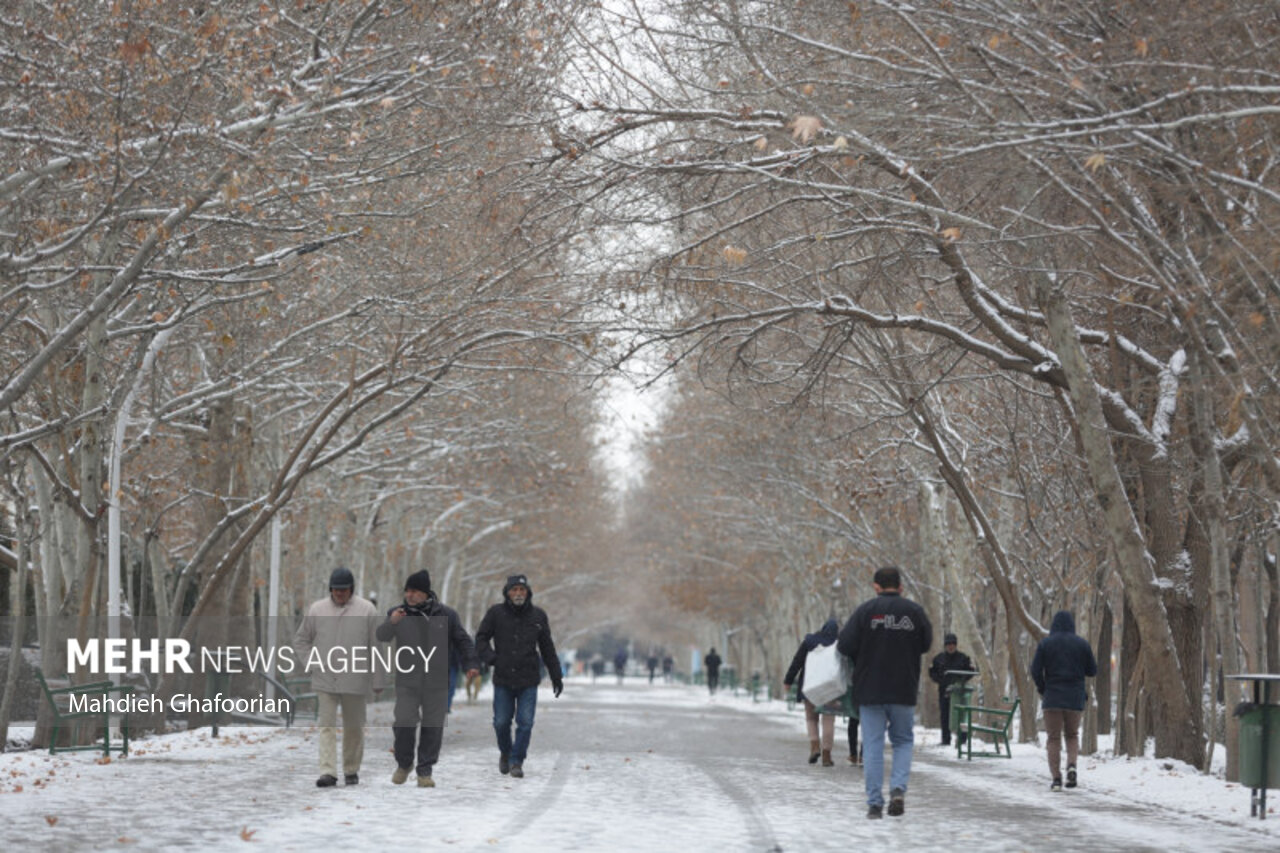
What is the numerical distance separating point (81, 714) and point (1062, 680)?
387 inches

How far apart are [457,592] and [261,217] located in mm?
43342

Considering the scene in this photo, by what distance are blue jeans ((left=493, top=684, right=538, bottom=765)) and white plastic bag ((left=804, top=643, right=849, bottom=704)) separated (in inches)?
103

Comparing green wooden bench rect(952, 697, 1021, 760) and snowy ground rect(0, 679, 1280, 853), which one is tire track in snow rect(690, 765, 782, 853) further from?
green wooden bench rect(952, 697, 1021, 760)

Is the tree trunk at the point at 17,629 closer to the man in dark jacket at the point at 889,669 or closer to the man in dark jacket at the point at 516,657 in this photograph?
the man in dark jacket at the point at 516,657

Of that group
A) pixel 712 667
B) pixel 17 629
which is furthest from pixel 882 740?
pixel 712 667

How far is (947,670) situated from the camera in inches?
942

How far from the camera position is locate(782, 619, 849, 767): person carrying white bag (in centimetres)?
1644

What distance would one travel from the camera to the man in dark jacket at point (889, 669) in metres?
13.0

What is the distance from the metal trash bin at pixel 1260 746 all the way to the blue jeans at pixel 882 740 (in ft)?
8.42

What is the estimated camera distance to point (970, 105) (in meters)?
14.8

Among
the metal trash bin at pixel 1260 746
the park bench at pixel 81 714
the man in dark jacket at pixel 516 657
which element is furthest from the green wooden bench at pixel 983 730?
the park bench at pixel 81 714

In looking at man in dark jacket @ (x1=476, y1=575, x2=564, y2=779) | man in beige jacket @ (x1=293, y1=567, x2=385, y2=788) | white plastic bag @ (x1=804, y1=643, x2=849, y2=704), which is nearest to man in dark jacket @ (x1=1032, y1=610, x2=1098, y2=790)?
white plastic bag @ (x1=804, y1=643, x2=849, y2=704)

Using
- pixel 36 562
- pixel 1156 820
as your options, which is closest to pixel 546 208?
pixel 1156 820

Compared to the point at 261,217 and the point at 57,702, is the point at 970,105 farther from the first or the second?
the point at 57,702
